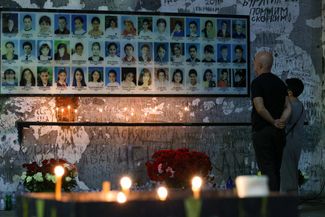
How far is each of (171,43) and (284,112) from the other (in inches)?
120

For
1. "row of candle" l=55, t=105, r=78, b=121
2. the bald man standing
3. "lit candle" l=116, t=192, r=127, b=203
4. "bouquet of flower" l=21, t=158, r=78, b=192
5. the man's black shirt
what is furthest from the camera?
"row of candle" l=55, t=105, r=78, b=121

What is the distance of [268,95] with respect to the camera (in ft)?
20.0

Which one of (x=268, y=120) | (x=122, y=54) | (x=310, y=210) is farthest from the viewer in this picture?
(x=122, y=54)

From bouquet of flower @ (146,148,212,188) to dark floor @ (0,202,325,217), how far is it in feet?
6.37

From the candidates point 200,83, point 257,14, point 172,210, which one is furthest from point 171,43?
point 172,210

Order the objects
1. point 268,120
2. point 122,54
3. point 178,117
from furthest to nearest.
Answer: point 178,117, point 122,54, point 268,120

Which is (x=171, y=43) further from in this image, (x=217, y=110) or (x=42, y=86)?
(x=42, y=86)

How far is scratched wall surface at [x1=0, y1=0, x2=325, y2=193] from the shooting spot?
8594 mm

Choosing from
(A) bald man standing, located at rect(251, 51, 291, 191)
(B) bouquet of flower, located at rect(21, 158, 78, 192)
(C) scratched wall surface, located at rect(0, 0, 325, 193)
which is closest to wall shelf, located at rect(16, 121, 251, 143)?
(C) scratched wall surface, located at rect(0, 0, 325, 193)

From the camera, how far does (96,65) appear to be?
28.5 feet

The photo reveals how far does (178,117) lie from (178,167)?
2927 mm

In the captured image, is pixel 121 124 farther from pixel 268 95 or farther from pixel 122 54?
pixel 268 95

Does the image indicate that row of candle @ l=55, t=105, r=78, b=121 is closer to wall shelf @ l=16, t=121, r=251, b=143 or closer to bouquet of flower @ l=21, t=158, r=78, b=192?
wall shelf @ l=16, t=121, r=251, b=143

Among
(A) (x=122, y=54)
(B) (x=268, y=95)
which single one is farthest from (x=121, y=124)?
(B) (x=268, y=95)
